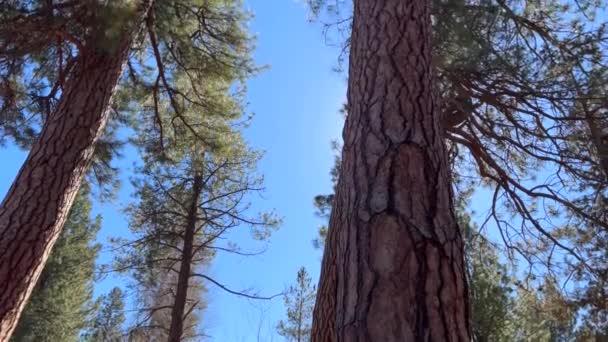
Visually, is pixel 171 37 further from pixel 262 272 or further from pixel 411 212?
pixel 411 212

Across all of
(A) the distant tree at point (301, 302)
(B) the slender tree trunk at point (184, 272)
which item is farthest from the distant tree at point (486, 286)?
(B) the slender tree trunk at point (184, 272)

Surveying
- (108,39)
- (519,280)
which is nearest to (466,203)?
(519,280)

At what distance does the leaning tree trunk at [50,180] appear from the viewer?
3076mm

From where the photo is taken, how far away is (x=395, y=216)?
1.50 m

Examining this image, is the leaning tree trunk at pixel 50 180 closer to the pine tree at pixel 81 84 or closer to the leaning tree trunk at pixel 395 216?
the pine tree at pixel 81 84

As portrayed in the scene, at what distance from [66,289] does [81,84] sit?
988cm

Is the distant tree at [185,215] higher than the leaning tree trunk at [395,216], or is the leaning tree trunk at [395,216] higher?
the distant tree at [185,215]

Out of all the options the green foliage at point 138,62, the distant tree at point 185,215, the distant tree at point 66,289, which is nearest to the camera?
the green foliage at point 138,62

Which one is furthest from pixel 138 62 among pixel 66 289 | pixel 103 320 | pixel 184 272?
pixel 103 320

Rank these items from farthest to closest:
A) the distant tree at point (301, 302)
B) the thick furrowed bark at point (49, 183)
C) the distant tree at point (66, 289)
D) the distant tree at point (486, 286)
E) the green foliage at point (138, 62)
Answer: the distant tree at point (66, 289) < the distant tree at point (301, 302) < the distant tree at point (486, 286) < the green foliage at point (138, 62) < the thick furrowed bark at point (49, 183)

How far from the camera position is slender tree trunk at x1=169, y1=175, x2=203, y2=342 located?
6.38m

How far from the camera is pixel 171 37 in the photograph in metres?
5.20

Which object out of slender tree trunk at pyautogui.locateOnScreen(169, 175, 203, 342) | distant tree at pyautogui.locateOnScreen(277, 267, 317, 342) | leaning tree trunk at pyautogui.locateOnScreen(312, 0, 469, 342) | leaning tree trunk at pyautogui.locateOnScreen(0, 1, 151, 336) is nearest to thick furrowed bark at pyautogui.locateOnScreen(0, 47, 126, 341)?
leaning tree trunk at pyautogui.locateOnScreen(0, 1, 151, 336)

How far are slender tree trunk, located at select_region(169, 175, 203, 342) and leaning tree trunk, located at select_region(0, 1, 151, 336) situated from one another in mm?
A: 3334
